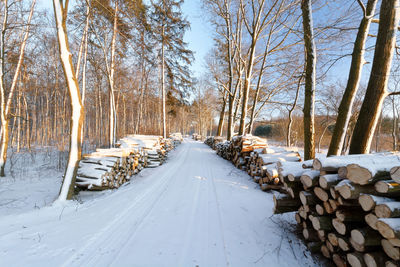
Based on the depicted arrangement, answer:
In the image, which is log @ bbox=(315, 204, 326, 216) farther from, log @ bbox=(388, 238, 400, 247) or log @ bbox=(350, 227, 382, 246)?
log @ bbox=(388, 238, 400, 247)

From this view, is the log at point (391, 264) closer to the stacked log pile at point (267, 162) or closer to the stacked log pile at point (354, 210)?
the stacked log pile at point (354, 210)

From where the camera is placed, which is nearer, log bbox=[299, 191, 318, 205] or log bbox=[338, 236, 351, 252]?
log bbox=[338, 236, 351, 252]

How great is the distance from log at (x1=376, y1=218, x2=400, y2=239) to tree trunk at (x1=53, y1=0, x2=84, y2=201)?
5.96 metres

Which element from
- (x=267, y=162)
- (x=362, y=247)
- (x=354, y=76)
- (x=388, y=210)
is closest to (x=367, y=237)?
(x=362, y=247)

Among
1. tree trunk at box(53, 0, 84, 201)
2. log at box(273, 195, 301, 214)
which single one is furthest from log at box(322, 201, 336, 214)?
tree trunk at box(53, 0, 84, 201)

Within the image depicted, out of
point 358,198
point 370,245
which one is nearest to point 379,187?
point 358,198

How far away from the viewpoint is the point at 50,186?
5680 mm

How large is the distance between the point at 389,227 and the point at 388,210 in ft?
0.49

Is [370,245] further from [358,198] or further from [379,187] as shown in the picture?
[379,187]

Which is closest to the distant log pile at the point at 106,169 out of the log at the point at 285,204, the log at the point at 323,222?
the log at the point at 285,204

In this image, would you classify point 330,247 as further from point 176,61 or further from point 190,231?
point 176,61

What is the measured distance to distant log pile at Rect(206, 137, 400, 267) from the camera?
4.85 ft

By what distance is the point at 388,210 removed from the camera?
1.43 m

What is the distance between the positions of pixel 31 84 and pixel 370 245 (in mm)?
25881
